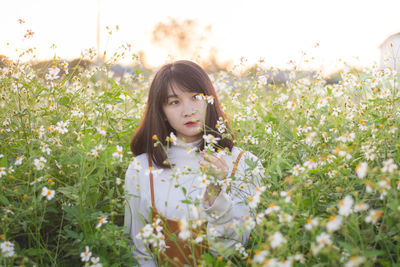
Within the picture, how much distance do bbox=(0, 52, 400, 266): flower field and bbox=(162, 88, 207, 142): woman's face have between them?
0.24m

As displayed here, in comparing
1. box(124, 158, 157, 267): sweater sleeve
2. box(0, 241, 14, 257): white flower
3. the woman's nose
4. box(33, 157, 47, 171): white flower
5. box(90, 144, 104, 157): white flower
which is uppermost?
the woman's nose

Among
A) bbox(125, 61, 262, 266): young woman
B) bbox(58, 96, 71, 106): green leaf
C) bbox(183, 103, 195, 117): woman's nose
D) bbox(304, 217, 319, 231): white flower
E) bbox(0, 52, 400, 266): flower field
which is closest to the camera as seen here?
bbox(304, 217, 319, 231): white flower

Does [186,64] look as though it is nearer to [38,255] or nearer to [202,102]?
[202,102]

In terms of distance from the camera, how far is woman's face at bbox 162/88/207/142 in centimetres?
181

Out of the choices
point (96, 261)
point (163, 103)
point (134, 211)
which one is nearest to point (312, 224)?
point (96, 261)

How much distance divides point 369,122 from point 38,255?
1733 mm

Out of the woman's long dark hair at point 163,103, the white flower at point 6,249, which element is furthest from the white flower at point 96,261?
the woman's long dark hair at point 163,103

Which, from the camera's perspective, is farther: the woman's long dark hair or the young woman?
the woman's long dark hair

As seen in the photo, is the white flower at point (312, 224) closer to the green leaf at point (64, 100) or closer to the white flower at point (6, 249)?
the white flower at point (6, 249)

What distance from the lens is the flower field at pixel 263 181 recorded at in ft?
3.49

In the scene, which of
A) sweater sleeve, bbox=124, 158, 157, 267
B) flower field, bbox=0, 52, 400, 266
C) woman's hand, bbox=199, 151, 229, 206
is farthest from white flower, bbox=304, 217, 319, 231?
sweater sleeve, bbox=124, 158, 157, 267

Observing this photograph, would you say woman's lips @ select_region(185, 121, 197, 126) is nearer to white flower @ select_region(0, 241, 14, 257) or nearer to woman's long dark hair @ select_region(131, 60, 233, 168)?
woman's long dark hair @ select_region(131, 60, 233, 168)

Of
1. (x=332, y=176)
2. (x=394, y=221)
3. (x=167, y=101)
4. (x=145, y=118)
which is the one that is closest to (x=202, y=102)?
(x=167, y=101)

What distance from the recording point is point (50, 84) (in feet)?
7.61
